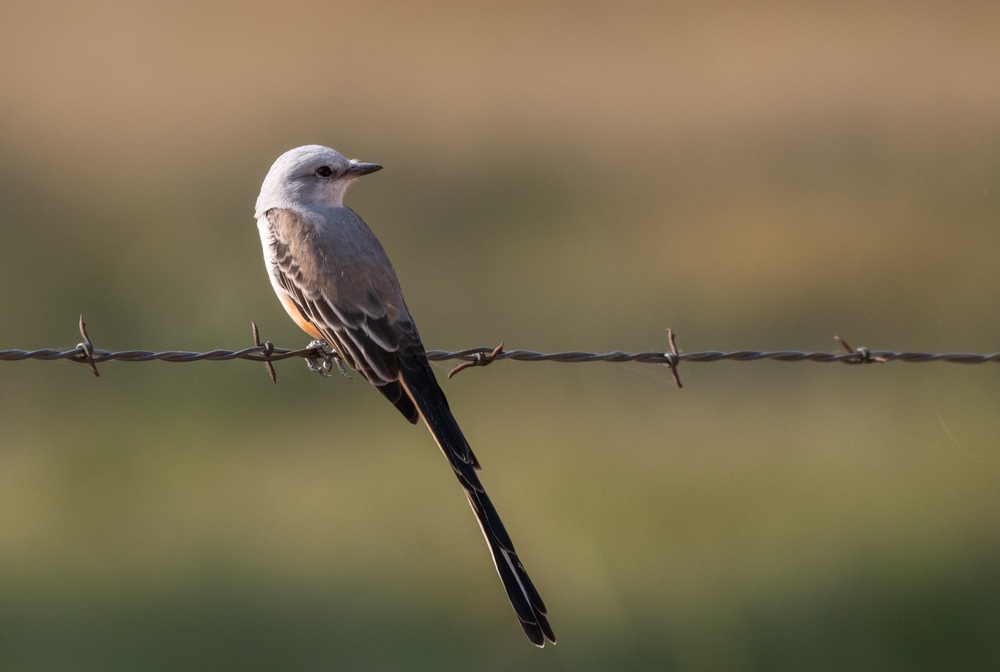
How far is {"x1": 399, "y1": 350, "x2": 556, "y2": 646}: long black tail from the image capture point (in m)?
5.25

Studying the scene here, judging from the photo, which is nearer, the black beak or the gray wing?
the gray wing

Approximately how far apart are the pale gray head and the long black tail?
1.20 m

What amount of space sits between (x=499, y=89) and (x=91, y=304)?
22.7ft

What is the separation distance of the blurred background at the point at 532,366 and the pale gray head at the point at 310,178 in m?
2.95

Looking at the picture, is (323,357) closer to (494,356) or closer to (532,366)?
(494,356)

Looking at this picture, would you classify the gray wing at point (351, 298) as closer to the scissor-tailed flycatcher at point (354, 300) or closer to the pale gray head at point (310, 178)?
the scissor-tailed flycatcher at point (354, 300)

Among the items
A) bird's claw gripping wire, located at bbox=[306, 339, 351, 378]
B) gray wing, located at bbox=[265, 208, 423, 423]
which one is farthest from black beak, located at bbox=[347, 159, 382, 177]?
bird's claw gripping wire, located at bbox=[306, 339, 351, 378]

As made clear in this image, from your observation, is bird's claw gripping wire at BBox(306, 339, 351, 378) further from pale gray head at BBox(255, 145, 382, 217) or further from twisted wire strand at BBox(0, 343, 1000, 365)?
pale gray head at BBox(255, 145, 382, 217)

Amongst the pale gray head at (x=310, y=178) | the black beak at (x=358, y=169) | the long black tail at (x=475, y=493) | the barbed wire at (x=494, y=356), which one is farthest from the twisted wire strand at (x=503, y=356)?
the black beak at (x=358, y=169)

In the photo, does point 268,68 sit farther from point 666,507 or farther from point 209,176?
point 666,507

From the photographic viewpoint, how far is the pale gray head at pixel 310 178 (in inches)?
267

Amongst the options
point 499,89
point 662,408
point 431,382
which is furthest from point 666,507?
point 499,89

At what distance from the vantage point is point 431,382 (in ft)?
19.4

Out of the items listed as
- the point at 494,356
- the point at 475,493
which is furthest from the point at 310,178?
the point at 475,493
